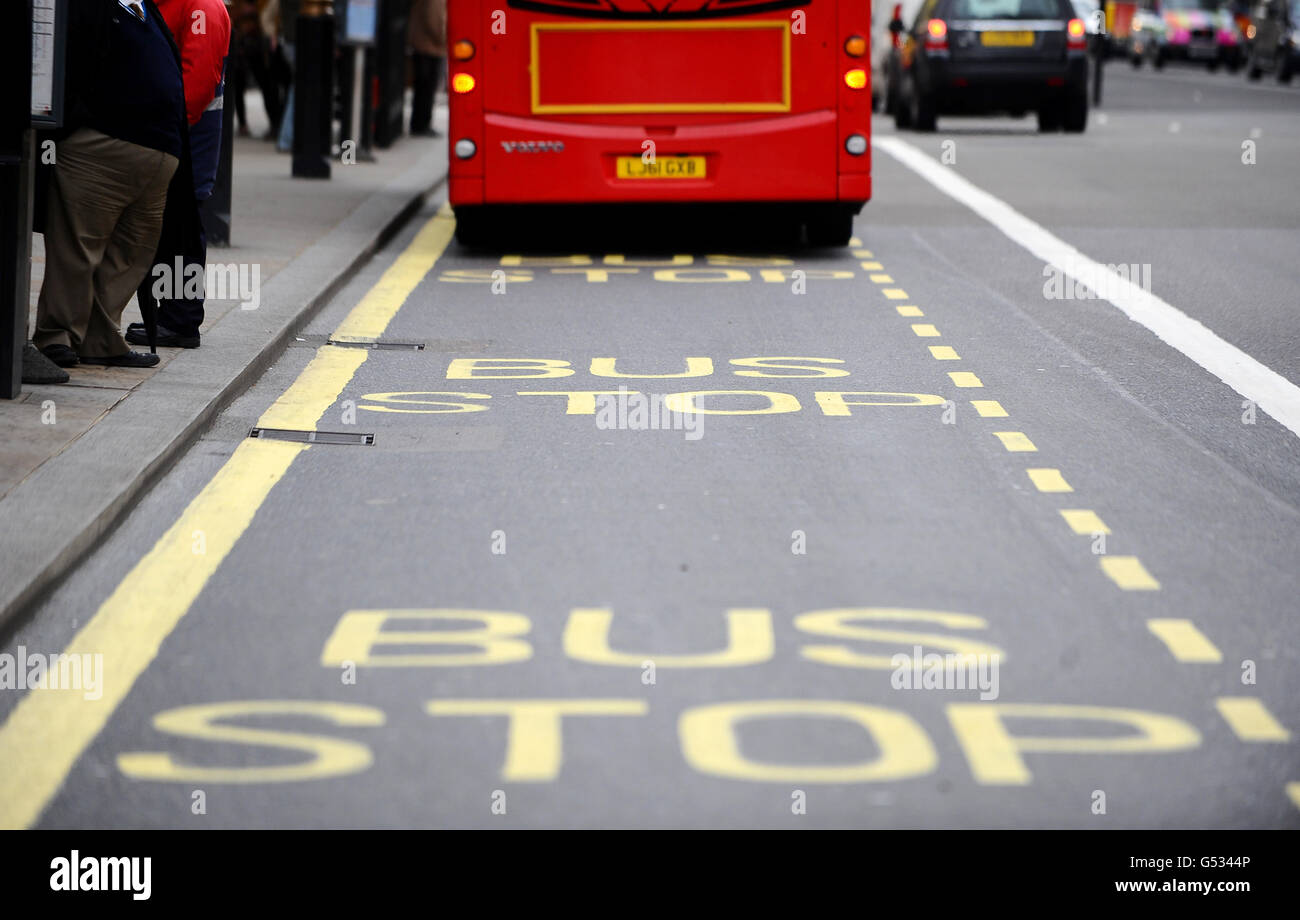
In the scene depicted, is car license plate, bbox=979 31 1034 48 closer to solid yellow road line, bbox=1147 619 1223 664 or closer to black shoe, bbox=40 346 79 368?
black shoe, bbox=40 346 79 368

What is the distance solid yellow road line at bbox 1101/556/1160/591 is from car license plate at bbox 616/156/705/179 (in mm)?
8325

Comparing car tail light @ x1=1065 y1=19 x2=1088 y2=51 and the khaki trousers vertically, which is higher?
car tail light @ x1=1065 y1=19 x2=1088 y2=51

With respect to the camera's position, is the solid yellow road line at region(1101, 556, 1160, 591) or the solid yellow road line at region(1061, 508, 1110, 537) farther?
the solid yellow road line at region(1061, 508, 1110, 537)

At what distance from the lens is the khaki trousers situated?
29.2ft

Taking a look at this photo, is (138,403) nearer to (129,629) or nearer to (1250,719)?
(129,629)

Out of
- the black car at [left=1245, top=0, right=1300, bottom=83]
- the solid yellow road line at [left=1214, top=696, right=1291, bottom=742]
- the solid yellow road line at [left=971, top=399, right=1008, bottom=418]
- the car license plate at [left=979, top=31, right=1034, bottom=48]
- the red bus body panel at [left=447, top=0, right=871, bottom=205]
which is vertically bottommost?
the solid yellow road line at [left=1214, top=696, right=1291, bottom=742]

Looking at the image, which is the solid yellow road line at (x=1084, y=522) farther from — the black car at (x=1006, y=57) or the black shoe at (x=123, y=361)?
the black car at (x=1006, y=57)

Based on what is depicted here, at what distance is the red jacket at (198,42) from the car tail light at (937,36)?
19393mm

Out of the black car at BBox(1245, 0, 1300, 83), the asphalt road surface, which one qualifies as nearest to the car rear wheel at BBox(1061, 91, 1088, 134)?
the asphalt road surface

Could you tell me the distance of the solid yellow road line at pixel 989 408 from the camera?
897 centimetres

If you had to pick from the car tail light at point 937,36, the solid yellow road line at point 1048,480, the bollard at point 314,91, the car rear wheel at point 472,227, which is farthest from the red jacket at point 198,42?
the car tail light at point 937,36

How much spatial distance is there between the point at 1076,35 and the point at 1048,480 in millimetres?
21303

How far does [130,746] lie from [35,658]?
2.32 ft
